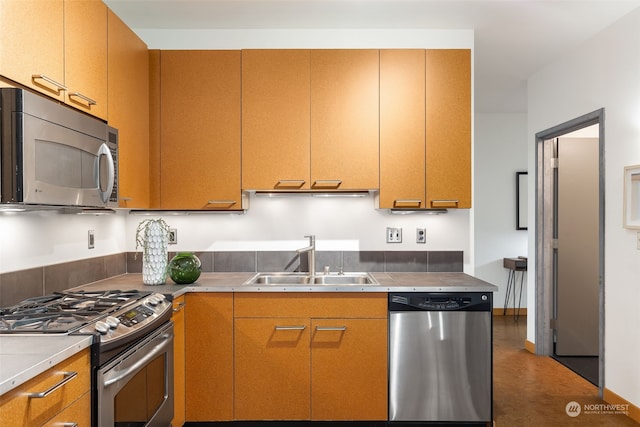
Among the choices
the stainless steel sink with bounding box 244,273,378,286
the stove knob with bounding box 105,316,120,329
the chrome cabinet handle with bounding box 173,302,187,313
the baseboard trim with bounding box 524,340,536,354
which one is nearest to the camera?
the stove knob with bounding box 105,316,120,329

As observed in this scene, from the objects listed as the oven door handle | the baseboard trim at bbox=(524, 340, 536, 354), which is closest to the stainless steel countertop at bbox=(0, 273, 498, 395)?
the oven door handle

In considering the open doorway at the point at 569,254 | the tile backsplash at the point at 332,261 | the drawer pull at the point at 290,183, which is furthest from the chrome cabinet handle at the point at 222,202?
the open doorway at the point at 569,254

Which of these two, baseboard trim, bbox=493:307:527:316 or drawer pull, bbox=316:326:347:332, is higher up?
drawer pull, bbox=316:326:347:332

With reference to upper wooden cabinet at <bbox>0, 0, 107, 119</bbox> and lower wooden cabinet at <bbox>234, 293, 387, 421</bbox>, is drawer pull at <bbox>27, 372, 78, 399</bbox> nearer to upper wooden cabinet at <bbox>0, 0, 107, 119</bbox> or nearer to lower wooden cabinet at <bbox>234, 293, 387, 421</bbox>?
upper wooden cabinet at <bbox>0, 0, 107, 119</bbox>

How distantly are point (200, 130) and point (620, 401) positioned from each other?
3325 mm

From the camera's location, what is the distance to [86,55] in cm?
220

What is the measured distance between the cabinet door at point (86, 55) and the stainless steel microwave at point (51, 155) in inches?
4.0

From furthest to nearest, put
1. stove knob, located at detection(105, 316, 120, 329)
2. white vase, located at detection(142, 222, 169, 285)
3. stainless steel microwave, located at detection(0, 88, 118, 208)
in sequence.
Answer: white vase, located at detection(142, 222, 169, 285), stove knob, located at detection(105, 316, 120, 329), stainless steel microwave, located at detection(0, 88, 118, 208)

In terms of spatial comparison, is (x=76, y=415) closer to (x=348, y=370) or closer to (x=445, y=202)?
(x=348, y=370)

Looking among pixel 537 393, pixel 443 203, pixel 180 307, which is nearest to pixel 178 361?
pixel 180 307

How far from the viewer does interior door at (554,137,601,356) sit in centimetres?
419

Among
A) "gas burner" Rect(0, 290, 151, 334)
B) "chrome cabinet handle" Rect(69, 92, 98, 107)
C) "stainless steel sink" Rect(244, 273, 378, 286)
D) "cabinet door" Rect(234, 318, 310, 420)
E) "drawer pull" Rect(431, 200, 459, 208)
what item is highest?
"chrome cabinet handle" Rect(69, 92, 98, 107)

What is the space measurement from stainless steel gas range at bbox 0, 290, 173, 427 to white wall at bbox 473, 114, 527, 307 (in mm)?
4468

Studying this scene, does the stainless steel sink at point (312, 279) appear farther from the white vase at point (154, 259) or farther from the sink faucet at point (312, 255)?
the white vase at point (154, 259)
